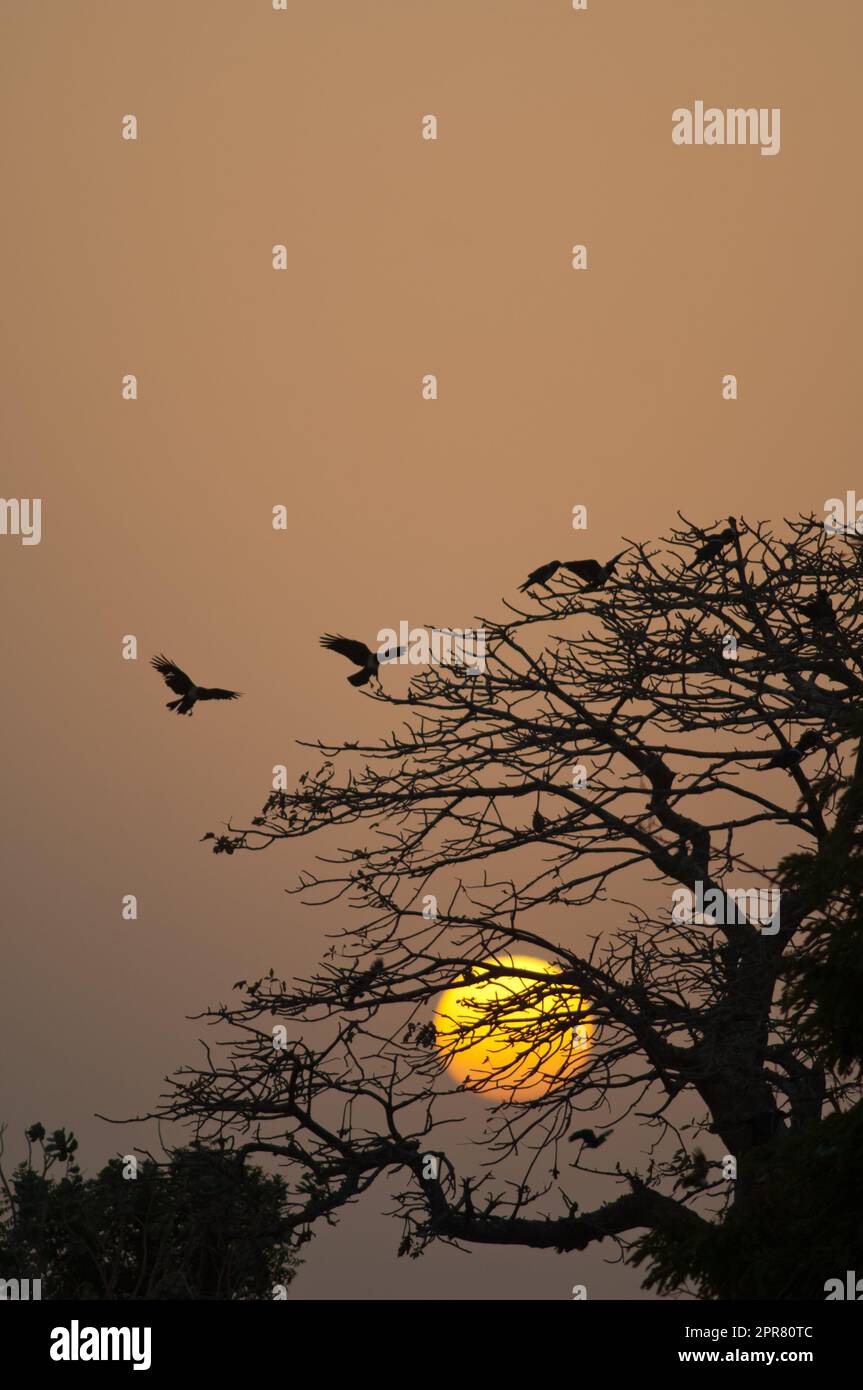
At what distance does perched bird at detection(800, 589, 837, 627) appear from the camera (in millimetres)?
10906

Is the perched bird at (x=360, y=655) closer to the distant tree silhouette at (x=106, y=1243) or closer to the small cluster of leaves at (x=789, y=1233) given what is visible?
the small cluster of leaves at (x=789, y=1233)

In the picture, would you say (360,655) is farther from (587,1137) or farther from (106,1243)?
(106,1243)

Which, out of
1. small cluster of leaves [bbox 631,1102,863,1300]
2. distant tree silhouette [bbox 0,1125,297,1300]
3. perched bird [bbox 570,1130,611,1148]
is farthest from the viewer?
distant tree silhouette [bbox 0,1125,297,1300]

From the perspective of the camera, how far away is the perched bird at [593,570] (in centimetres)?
1126

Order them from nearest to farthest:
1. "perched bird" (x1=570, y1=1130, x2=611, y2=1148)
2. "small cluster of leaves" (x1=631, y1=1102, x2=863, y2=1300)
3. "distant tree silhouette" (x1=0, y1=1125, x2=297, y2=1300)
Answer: "small cluster of leaves" (x1=631, y1=1102, x2=863, y2=1300), "perched bird" (x1=570, y1=1130, x2=611, y2=1148), "distant tree silhouette" (x1=0, y1=1125, x2=297, y2=1300)

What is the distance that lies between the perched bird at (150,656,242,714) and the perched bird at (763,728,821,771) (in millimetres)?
4598

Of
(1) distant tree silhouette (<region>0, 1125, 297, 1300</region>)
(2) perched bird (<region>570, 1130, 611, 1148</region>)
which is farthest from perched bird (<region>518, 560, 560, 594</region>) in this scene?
(1) distant tree silhouette (<region>0, 1125, 297, 1300</region>)

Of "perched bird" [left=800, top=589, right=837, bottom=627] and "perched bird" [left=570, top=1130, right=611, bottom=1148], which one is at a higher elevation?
"perched bird" [left=800, top=589, right=837, bottom=627]

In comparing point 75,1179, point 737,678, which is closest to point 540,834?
point 737,678

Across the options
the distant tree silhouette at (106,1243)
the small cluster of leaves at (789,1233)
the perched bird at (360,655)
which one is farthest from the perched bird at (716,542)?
the distant tree silhouette at (106,1243)

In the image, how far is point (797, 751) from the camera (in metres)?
10.8

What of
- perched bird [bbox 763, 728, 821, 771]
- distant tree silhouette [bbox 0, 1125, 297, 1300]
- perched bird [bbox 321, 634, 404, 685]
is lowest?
distant tree silhouette [bbox 0, 1125, 297, 1300]

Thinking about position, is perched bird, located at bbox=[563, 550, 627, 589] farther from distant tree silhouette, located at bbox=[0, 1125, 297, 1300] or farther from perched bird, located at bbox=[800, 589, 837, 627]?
distant tree silhouette, located at bbox=[0, 1125, 297, 1300]

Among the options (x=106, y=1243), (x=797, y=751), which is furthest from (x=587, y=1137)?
(x=106, y=1243)
